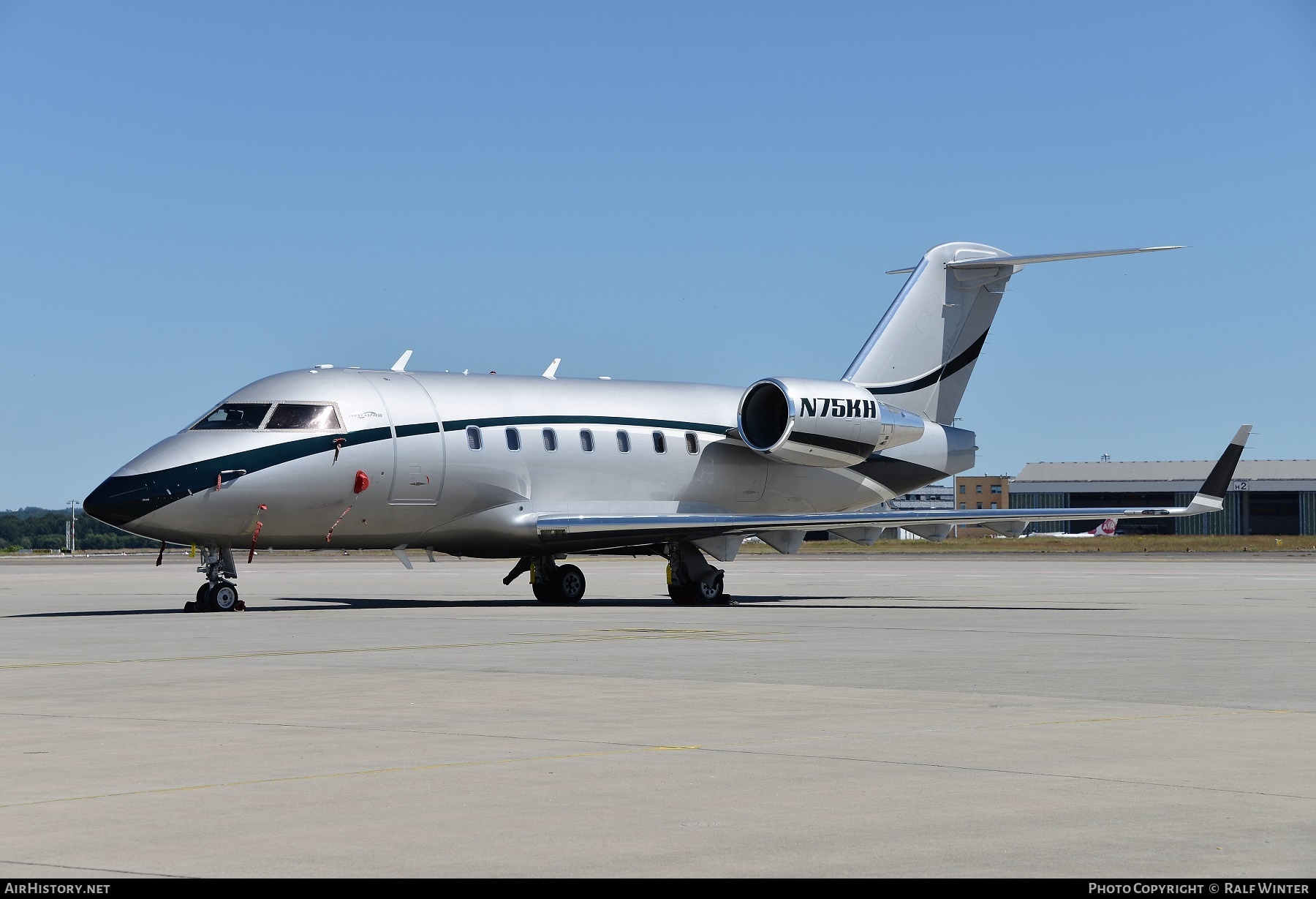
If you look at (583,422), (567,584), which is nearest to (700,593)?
(567,584)

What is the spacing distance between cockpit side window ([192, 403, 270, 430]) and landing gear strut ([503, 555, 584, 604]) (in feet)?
20.5

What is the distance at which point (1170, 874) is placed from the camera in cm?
636

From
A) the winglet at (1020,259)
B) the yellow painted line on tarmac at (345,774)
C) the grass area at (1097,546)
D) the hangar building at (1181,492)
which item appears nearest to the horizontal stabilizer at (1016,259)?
the winglet at (1020,259)

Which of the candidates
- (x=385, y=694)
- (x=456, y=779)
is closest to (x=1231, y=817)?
(x=456, y=779)

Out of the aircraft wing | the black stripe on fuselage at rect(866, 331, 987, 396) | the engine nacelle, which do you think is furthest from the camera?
the black stripe on fuselage at rect(866, 331, 987, 396)

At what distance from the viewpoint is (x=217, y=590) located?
25.6m

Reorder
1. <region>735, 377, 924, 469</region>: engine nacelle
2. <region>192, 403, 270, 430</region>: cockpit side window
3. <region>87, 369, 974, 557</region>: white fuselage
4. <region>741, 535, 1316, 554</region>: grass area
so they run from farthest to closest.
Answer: <region>741, 535, 1316, 554</region>: grass area, <region>735, 377, 924, 469</region>: engine nacelle, <region>192, 403, 270, 430</region>: cockpit side window, <region>87, 369, 974, 557</region>: white fuselage

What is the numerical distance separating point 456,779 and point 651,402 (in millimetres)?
22915

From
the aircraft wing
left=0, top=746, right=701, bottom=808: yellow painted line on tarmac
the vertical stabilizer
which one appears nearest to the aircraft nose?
the aircraft wing

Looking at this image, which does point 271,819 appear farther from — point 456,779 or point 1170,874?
point 1170,874

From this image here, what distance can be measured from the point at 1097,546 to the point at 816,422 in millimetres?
64775

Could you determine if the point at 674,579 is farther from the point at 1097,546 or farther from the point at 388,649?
the point at 1097,546

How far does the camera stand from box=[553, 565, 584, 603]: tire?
99.7ft

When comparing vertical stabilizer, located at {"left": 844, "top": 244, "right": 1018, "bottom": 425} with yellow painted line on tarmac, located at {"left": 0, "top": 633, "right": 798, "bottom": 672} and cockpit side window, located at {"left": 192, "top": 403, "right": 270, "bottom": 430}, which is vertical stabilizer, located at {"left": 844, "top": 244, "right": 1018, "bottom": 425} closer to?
cockpit side window, located at {"left": 192, "top": 403, "right": 270, "bottom": 430}
